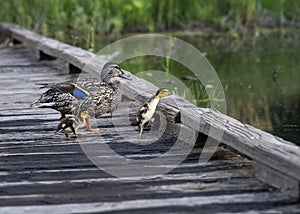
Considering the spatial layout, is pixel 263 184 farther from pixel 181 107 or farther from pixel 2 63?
pixel 2 63

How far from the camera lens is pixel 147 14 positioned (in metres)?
15.7

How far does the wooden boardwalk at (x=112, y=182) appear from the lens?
3.74 m

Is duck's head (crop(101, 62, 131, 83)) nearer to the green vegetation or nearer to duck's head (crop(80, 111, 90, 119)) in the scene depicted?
duck's head (crop(80, 111, 90, 119))

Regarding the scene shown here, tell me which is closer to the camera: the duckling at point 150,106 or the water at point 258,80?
the duckling at point 150,106

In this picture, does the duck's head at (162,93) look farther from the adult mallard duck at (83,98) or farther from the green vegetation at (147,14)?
the green vegetation at (147,14)

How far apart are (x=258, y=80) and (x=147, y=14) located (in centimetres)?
632

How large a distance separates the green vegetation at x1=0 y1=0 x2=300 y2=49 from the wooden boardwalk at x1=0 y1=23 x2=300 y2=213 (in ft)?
27.4

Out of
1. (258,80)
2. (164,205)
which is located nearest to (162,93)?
(164,205)

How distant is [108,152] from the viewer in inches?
193

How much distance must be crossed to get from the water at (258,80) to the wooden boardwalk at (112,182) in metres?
1.63

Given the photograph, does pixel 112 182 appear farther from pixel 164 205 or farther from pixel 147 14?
pixel 147 14

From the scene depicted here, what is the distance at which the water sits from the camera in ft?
23.7

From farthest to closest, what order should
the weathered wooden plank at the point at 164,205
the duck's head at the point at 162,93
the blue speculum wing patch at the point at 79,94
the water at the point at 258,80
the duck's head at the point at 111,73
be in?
the water at the point at 258,80
the duck's head at the point at 111,73
the blue speculum wing patch at the point at 79,94
the duck's head at the point at 162,93
the weathered wooden plank at the point at 164,205

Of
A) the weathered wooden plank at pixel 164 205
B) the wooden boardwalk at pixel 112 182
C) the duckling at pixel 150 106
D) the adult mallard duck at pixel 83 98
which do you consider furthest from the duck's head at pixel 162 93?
the weathered wooden plank at pixel 164 205
